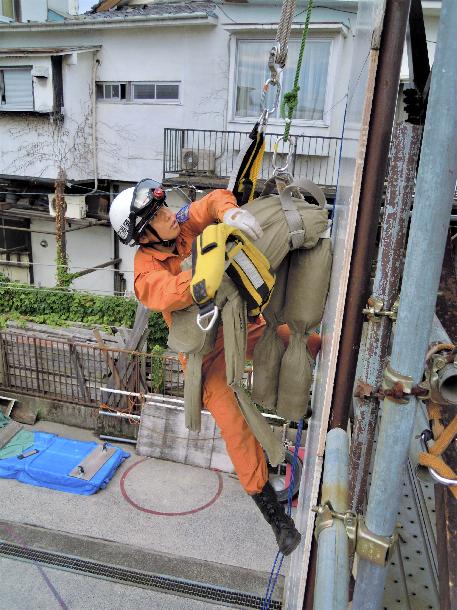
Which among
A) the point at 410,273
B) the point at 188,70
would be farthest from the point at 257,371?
the point at 188,70

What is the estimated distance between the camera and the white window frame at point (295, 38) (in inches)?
412

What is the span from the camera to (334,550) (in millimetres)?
1139

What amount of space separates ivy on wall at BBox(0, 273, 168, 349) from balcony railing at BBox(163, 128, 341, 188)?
135 inches

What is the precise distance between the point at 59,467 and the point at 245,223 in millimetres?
7277

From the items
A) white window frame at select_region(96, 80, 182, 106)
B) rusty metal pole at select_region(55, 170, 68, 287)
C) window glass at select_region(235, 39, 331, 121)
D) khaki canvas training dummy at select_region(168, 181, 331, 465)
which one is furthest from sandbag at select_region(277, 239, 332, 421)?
white window frame at select_region(96, 80, 182, 106)

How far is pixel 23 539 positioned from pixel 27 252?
33.3ft

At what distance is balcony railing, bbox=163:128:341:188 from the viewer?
11078mm

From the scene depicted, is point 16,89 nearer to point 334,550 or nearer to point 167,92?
point 167,92

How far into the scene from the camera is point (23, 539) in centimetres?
689

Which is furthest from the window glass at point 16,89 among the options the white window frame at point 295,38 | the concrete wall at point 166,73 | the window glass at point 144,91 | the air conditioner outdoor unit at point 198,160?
the white window frame at point 295,38

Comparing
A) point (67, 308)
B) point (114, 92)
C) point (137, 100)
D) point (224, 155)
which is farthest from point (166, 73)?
point (67, 308)

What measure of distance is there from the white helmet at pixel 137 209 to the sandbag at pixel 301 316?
3.13 ft

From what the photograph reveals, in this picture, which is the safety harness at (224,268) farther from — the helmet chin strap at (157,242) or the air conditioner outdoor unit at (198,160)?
the air conditioner outdoor unit at (198,160)

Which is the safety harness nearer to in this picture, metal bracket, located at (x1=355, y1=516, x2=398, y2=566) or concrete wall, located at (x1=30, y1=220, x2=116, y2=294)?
metal bracket, located at (x1=355, y1=516, x2=398, y2=566)
